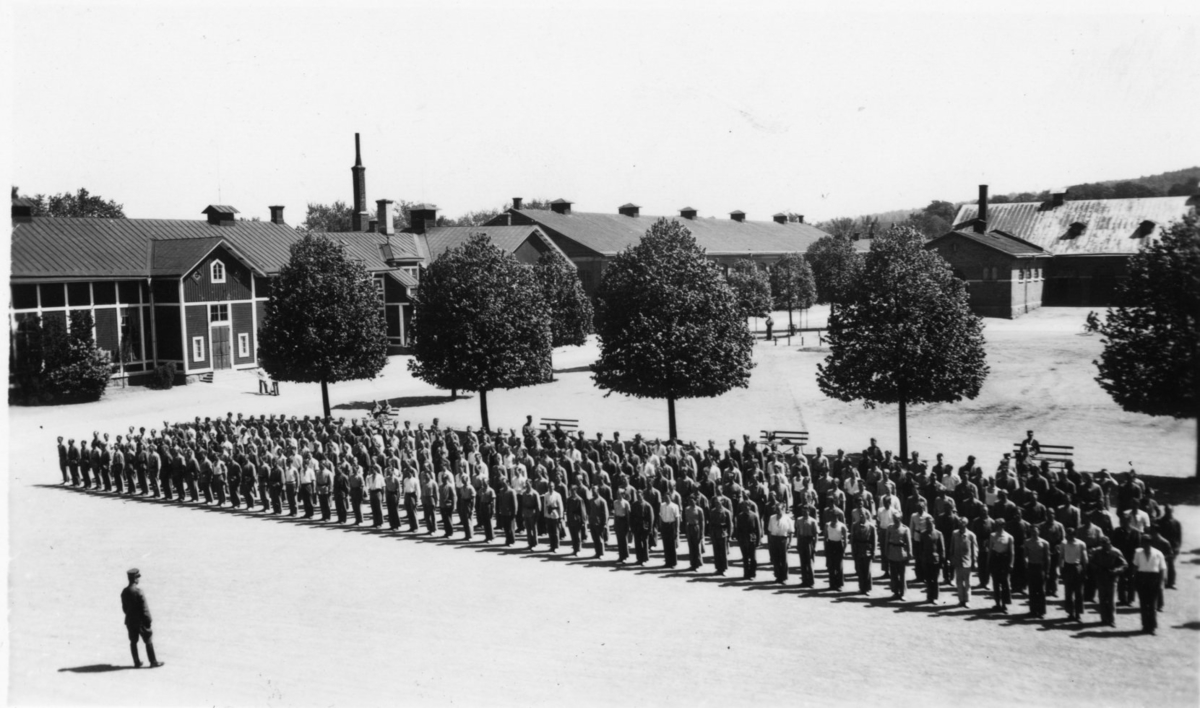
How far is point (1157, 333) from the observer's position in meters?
20.7

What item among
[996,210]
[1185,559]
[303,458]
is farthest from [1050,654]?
[996,210]

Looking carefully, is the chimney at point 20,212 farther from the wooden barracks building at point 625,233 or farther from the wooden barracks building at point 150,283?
the wooden barracks building at point 625,233

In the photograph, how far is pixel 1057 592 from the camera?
14.9m

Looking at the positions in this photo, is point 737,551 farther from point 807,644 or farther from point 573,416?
point 573,416

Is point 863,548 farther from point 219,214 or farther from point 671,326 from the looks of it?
point 219,214

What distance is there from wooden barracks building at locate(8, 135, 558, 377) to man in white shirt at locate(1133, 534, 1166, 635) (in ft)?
106

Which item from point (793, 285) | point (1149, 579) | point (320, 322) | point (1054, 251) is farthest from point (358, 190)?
point (1149, 579)

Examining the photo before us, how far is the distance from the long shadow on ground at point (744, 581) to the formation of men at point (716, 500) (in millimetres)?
173

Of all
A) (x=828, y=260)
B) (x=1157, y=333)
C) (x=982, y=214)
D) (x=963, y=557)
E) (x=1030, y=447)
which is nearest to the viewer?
(x=963, y=557)

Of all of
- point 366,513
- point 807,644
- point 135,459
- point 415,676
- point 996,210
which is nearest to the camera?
point 415,676

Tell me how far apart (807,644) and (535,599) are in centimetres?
435

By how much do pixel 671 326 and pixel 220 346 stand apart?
95.5 ft

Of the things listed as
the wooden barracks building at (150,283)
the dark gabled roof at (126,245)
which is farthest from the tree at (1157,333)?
the wooden barracks building at (150,283)

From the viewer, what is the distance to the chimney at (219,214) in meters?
53.8
